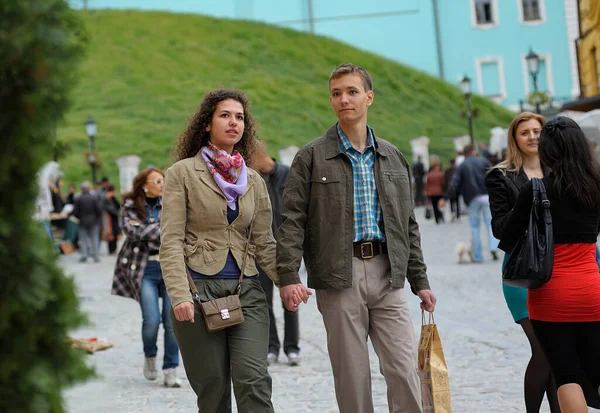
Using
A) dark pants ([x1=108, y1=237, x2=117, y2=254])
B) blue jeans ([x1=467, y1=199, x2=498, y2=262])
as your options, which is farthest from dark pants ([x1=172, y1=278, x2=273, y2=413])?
dark pants ([x1=108, y1=237, x2=117, y2=254])

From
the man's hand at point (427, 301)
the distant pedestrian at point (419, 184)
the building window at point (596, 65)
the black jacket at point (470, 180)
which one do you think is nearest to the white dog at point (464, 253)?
the black jacket at point (470, 180)

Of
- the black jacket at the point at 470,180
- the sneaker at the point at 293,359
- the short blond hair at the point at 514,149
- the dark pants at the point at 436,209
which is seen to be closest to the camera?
the short blond hair at the point at 514,149

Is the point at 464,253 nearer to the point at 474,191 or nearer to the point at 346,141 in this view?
the point at 474,191

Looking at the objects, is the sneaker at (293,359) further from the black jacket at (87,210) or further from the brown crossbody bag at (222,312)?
the black jacket at (87,210)

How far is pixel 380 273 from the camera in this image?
16.4 feet

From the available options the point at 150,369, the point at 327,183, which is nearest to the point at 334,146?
the point at 327,183

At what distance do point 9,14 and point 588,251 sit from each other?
316cm

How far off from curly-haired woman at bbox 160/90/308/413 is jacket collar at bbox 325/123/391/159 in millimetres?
413

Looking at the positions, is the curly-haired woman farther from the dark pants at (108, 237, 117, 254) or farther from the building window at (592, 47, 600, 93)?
the building window at (592, 47, 600, 93)

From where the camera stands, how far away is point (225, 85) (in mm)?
59094

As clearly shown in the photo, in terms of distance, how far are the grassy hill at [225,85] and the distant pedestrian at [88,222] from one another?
76.1ft

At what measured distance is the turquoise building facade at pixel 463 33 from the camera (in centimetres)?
6412

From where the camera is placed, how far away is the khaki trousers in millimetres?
4914

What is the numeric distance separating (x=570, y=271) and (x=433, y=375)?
0.79 metres
